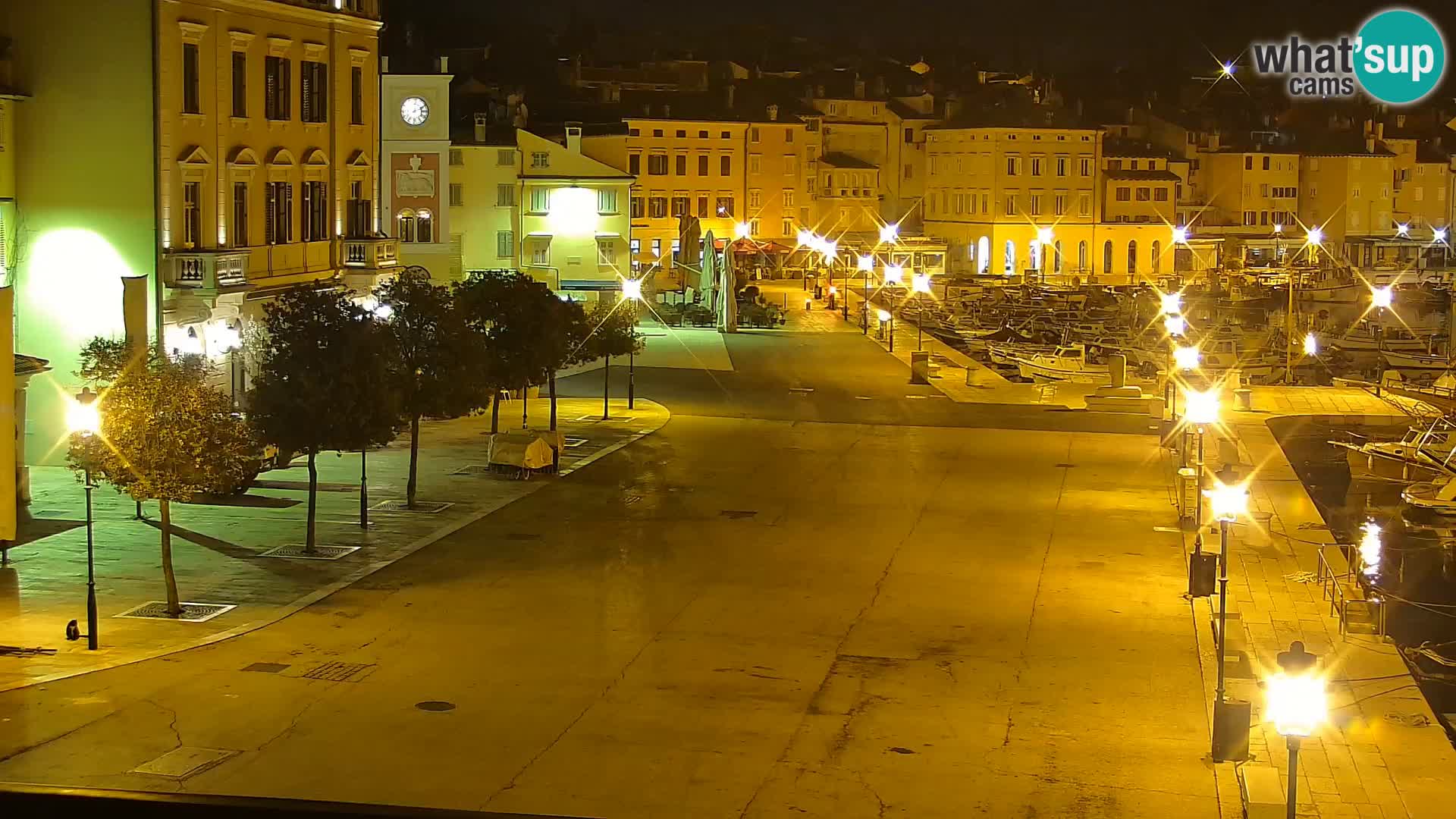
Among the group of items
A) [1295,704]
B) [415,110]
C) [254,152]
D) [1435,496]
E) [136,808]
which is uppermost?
[415,110]

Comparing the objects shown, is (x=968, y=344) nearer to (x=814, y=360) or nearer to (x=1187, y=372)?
(x=814, y=360)

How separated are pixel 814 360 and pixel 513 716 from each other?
130 feet

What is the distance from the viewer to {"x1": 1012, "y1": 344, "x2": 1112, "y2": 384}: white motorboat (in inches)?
2234

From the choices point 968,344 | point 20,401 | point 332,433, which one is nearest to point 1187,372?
point 332,433

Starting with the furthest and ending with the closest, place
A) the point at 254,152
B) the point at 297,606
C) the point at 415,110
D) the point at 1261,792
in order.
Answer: the point at 415,110
the point at 254,152
the point at 297,606
the point at 1261,792

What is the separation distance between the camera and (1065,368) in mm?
57531

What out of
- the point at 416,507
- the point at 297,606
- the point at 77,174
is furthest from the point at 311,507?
the point at 77,174

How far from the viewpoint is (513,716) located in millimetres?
17516

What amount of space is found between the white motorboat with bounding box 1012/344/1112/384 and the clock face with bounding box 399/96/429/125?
73.3 ft

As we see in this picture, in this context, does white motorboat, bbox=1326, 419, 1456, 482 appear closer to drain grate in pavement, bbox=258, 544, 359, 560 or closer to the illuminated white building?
drain grate in pavement, bbox=258, 544, 359, 560

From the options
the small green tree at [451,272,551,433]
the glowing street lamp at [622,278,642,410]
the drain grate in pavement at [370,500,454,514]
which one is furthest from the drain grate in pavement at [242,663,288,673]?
the glowing street lamp at [622,278,642,410]

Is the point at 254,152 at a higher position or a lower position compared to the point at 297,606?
higher

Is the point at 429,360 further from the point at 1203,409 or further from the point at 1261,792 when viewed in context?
the point at 1261,792

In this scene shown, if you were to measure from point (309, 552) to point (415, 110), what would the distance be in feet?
126
